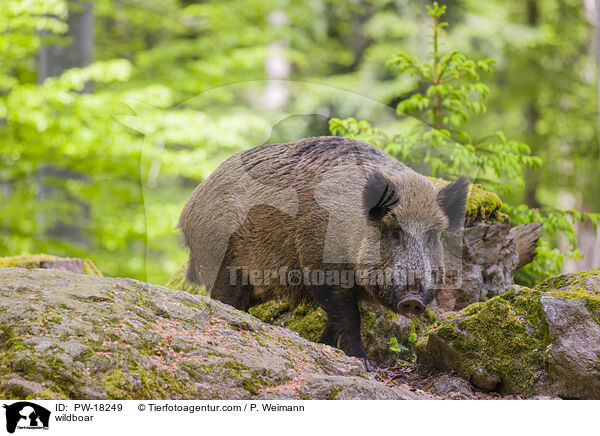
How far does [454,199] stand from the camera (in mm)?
4172

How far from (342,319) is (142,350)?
1.52 meters

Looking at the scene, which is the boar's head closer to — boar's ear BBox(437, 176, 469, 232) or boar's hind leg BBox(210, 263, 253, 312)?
boar's ear BBox(437, 176, 469, 232)

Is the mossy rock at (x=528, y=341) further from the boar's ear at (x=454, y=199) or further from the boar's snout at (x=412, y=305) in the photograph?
the boar's ear at (x=454, y=199)

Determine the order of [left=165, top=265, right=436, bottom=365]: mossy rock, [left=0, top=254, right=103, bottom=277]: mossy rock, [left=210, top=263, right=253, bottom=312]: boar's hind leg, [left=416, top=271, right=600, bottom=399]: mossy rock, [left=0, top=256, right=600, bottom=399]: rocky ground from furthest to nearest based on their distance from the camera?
[left=0, top=254, right=103, bottom=277]: mossy rock → [left=165, top=265, right=436, bottom=365]: mossy rock → [left=210, top=263, right=253, bottom=312]: boar's hind leg → [left=416, top=271, right=600, bottom=399]: mossy rock → [left=0, top=256, right=600, bottom=399]: rocky ground

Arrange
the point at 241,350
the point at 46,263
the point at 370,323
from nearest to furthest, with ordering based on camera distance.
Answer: the point at 241,350, the point at 370,323, the point at 46,263

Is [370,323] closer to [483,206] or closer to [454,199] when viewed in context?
[454,199]

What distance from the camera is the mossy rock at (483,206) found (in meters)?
4.93

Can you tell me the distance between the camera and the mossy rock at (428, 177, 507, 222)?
4930 mm

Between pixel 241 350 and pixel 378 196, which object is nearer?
pixel 241 350
